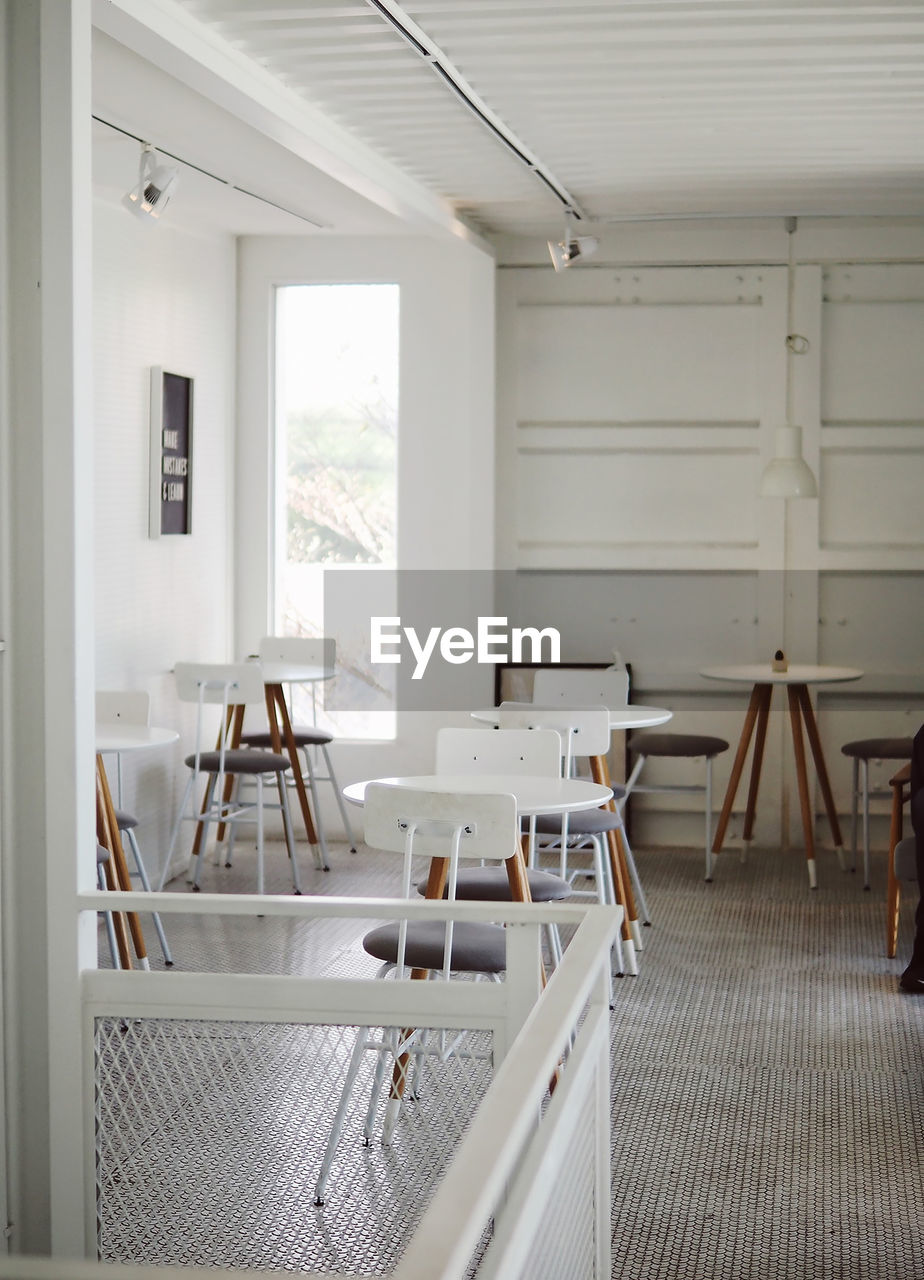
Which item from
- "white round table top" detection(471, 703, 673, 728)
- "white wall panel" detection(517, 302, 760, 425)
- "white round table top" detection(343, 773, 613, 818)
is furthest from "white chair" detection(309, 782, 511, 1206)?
"white wall panel" detection(517, 302, 760, 425)

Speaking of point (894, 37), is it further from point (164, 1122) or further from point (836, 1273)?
point (164, 1122)

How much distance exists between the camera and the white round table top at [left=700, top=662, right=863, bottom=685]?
6406 mm

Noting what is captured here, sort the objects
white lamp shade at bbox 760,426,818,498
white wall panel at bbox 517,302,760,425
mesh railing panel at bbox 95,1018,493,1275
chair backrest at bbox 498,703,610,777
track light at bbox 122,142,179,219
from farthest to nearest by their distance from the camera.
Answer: white wall panel at bbox 517,302,760,425, white lamp shade at bbox 760,426,818,498, chair backrest at bbox 498,703,610,777, track light at bbox 122,142,179,219, mesh railing panel at bbox 95,1018,493,1275

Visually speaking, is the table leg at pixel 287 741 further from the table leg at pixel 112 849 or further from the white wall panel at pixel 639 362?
the white wall panel at pixel 639 362

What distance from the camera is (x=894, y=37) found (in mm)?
4023

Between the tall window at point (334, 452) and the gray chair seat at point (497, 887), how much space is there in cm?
322

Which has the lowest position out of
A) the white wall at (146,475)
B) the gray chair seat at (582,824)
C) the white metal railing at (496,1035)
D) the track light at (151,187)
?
the gray chair seat at (582,824)

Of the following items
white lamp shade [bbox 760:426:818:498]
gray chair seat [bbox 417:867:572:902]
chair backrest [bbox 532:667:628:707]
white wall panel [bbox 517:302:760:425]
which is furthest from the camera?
white wall panel [bbox 517:302:760:425]

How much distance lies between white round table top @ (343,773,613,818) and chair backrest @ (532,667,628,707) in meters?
1.61

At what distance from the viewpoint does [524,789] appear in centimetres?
419

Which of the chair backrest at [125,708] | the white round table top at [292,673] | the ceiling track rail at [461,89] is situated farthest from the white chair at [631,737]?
the ceiling track rail at [461,89]

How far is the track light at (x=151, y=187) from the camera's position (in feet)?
15.3

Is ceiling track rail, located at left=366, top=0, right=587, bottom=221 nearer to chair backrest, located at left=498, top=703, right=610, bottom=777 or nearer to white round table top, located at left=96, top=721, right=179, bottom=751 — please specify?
chair backrest, located at left=498, top=703, right=610, bottom=777

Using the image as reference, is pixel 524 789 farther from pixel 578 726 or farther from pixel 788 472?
pixel 788 472
